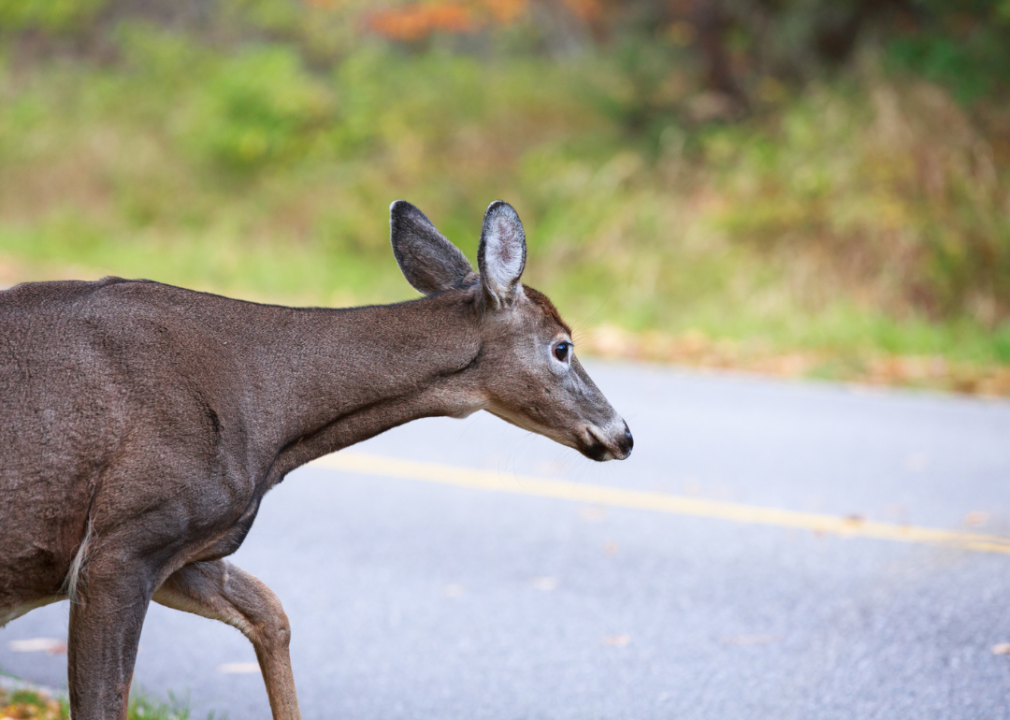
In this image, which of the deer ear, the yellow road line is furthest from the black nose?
the yellow road line

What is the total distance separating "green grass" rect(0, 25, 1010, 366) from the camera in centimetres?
1605

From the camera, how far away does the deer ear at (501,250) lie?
12.5 feet

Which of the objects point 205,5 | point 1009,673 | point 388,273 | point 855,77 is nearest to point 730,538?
point 1009,673

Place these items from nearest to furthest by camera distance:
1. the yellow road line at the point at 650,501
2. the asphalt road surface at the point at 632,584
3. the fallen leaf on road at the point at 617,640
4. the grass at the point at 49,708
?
the grass at the point at 49,708, the asphalt road surface at the point at 632,584, the fallen leaf on road at the point at 617,640, the yellow road line at the point at 650,501

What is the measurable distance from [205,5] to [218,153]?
338 inches

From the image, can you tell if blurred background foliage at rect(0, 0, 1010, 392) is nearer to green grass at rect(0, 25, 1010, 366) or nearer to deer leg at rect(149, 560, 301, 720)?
green grass at rect(0, 25, 1010, 366)

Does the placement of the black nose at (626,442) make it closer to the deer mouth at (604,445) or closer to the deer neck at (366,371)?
the deer mouth at (604,445)

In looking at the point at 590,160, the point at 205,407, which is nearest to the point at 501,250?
the point at 205,407

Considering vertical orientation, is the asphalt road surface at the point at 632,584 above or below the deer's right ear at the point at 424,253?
below

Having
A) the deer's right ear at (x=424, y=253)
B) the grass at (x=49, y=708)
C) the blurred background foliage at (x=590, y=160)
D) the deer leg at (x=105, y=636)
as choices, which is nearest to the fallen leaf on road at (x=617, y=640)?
the grass at (x=49, y=708)

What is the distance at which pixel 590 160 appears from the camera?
2050 cm

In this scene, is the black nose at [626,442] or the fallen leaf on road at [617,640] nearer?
the black nose at [626,442]

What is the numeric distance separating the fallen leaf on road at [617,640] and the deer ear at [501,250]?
101 inches

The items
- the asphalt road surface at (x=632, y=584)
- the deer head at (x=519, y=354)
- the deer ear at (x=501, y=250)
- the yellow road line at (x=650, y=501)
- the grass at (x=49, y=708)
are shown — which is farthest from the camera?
the yellow road line at (x=650, y=501)
